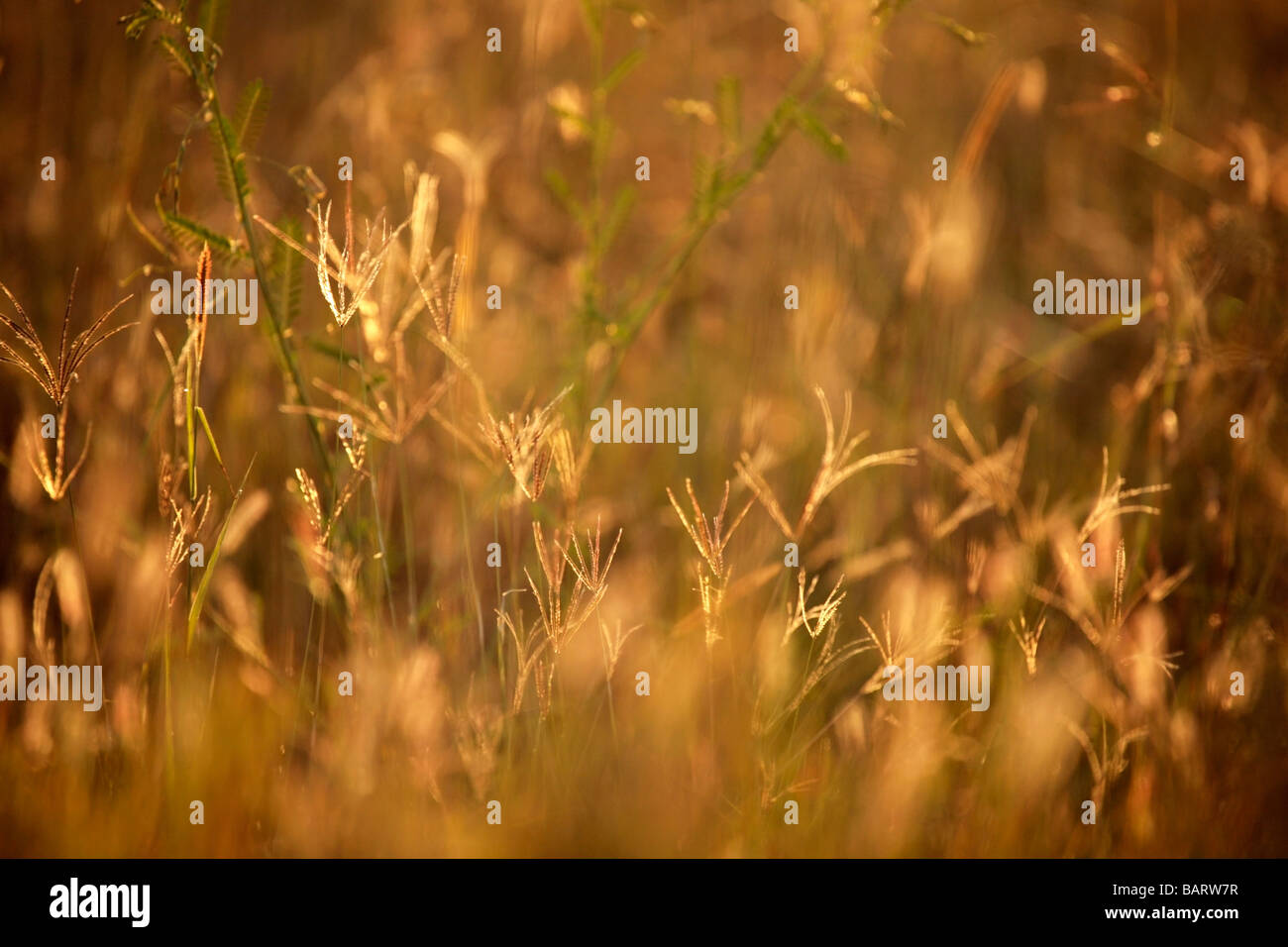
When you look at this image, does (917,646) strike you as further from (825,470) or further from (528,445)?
(528,445)

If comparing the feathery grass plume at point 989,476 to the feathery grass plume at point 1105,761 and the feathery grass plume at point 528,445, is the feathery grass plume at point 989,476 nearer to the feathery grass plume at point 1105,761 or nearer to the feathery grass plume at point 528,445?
the feathery grass plume at point 1105,761

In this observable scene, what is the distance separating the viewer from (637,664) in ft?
5.06

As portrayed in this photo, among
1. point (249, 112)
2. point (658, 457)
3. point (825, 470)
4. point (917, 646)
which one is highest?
point (249, 112)

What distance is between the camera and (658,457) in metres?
2.06

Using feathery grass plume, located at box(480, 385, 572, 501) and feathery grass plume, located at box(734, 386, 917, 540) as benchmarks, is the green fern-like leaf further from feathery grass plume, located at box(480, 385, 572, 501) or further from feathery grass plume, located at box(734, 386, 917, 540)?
feathery grass plume, located at box(734, 386, 917, 540)

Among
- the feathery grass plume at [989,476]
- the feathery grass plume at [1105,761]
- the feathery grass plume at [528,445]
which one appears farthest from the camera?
the feathery grass plume at [989,476]

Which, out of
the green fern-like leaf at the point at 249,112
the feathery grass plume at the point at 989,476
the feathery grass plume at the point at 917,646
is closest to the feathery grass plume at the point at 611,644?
the feathery grass plume at the point at 917,646

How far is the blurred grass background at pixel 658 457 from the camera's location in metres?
1.33

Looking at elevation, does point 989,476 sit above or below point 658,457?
below

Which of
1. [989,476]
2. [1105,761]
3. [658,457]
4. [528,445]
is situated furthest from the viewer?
[658,457]

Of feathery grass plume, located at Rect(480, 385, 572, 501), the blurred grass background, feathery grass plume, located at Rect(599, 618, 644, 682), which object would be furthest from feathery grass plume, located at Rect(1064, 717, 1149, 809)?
feathery grass plume, located at Rect(480, 385, 572, 501)

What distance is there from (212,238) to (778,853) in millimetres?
1109

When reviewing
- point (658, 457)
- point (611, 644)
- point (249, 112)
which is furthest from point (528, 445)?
point (658, 457)
